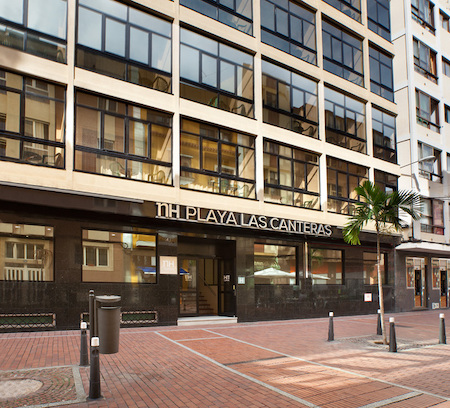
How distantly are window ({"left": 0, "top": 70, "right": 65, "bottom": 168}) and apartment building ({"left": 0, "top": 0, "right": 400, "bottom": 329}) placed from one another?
4 centimetres

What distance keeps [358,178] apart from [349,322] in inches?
332

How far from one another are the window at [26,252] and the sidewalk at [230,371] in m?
1.68

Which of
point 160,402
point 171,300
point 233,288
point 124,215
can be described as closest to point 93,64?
point 124,215

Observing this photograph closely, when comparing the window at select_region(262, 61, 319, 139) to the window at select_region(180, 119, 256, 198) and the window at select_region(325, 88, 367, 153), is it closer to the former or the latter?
the window at select_region(325, 88, 367, 153)

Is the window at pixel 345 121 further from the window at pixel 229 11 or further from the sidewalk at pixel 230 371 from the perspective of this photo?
the sidewalk at pixel 230 371

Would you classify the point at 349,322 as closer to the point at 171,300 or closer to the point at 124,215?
the point at 171,300

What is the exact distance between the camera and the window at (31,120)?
1252 cm

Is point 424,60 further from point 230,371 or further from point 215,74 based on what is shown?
point 230,371

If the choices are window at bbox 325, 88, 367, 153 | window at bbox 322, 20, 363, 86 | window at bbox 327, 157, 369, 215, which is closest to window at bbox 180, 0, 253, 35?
window at bbox 322, 20, 363, 86

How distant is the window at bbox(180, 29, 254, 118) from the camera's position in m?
16.6

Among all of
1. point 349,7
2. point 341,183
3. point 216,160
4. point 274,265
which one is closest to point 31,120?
point 216,160

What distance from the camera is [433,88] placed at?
28.8m

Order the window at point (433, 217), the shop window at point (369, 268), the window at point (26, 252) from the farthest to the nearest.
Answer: the window at point (433, 217) → the shop window at point (369, 268) → the window at point (26, 252)

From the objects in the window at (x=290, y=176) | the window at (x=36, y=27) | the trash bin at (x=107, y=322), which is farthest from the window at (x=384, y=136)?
the trash bin at (x=107, y=322)
